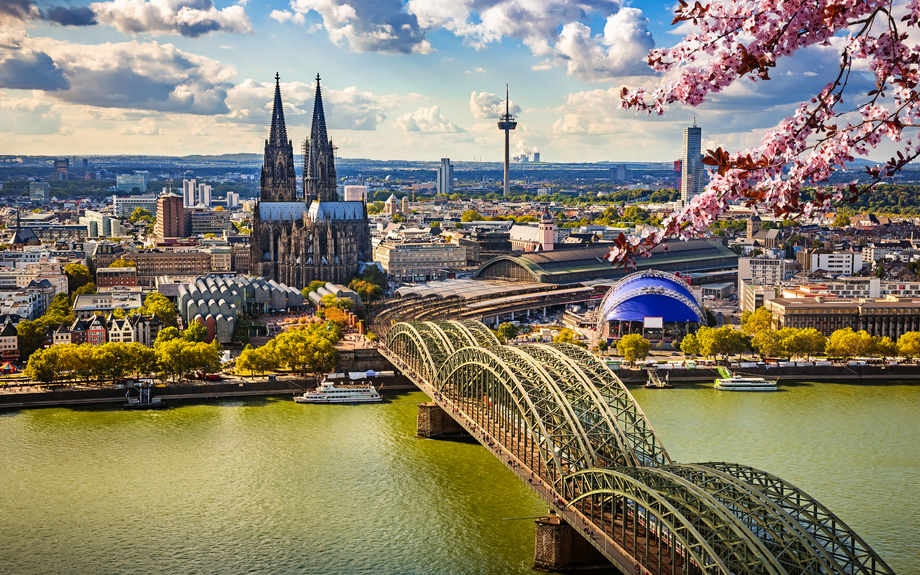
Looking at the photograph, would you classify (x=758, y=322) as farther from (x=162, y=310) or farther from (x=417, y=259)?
(x=417, y=259)

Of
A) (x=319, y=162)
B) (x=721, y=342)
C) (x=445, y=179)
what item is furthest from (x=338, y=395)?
(x=445, y=179)

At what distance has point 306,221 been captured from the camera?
164 ft

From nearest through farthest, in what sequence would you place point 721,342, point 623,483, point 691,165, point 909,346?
point 623,483 → point 909,346 → point 721,342 → point 691,165

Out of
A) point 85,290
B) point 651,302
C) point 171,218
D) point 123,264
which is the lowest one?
point 85,290

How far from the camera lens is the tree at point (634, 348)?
108 feet

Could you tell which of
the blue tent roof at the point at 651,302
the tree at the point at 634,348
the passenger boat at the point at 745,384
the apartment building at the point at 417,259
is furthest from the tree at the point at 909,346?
the apartment building at the point at 417,259

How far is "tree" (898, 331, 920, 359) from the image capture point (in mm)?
33469

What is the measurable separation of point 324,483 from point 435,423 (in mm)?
4542

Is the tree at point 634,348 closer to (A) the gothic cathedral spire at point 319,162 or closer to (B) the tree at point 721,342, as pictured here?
(B) the tree at point 721,342

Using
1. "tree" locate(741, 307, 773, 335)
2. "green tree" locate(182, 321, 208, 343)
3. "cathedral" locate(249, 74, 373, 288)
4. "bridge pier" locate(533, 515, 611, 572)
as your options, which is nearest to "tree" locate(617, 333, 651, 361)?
"tree" locate(741, 307, 773, 335)

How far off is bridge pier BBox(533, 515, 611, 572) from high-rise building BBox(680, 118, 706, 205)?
129 m

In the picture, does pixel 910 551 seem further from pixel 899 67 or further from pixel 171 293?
→ pixel 171 293

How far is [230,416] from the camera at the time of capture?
2633 cm

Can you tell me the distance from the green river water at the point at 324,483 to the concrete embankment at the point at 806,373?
13.2 feet
